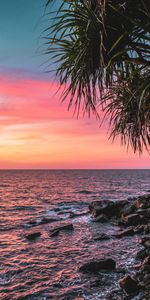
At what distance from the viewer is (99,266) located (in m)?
11.1

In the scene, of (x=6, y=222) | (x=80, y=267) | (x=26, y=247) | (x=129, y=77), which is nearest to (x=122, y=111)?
(x=129, y=77)

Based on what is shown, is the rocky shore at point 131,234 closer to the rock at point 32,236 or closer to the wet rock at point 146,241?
the wet rock at point 146,241

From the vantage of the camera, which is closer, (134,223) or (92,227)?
(134,223)

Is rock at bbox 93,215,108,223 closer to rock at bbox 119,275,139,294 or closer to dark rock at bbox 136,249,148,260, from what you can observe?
dark rock at bbox 136,249,148,260

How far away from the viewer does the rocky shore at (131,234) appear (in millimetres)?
8469

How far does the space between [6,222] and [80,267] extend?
13908mm

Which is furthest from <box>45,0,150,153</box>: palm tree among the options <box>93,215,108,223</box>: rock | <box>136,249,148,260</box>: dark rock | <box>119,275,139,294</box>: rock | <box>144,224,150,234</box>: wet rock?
<box>93,215,108,223</box>: rock

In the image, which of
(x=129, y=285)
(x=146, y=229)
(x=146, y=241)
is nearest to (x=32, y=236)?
(x=146, y=229)

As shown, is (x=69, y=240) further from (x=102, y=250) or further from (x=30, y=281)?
(x=30, y=281)

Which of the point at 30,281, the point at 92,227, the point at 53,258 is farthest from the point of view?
the point at 92,227

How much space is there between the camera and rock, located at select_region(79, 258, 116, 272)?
11.0 meters

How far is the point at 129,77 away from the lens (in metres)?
5.55

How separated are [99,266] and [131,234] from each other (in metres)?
5.73

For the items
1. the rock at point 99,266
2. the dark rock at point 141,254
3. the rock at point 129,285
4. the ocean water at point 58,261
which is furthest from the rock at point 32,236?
the rock at point 129,285
